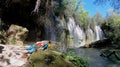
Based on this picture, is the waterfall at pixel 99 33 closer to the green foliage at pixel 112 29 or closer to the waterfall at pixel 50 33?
the green foliage at pixel 112 29

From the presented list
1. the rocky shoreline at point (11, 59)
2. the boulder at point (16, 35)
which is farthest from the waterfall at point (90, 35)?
the rocky shoreline at point (11, 59)

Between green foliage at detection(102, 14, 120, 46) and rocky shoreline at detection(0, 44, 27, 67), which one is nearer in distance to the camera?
rocky shoreline at detection(0, 44, 27, 67)

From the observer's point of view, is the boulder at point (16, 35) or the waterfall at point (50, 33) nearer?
the boulder at point (16, 35)

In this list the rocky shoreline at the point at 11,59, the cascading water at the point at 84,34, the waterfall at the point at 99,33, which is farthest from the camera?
the waterfall at the point at 99,33

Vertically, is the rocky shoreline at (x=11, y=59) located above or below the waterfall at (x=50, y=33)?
below

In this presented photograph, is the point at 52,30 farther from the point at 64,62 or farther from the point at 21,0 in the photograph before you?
the point at 64,62

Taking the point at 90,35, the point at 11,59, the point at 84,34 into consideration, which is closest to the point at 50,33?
the point at 11,59

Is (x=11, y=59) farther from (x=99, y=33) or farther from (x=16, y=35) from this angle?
A: (x=99, y=33)

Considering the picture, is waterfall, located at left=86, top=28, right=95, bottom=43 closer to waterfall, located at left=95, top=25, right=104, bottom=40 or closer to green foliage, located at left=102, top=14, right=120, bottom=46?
waterfall, located at left=95, top=25, right=104, bottom=40

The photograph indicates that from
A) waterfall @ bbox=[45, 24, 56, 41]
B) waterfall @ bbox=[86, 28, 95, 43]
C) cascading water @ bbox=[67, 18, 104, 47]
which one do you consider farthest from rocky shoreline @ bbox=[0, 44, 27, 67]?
waterfall @ bbox=[86, 28, 95, 43]

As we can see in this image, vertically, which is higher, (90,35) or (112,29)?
(112,29)

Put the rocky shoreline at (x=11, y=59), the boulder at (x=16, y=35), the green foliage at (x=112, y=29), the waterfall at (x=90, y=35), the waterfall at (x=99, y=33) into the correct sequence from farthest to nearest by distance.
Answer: the waterfall at (x=99, y=33), the waterfall at (x=90, y=35), the green foliage at (x=112, y=29), the boulder at (x=16, y=35), the rocky shoreline at (x=11, y=59)

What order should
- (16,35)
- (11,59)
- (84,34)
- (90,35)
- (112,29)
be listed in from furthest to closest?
1. (112,29)
2. (90,35)
3. (84,34)
4. (16,35)
5. (11,59)

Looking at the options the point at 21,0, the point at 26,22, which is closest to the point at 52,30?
the point at 26,22
